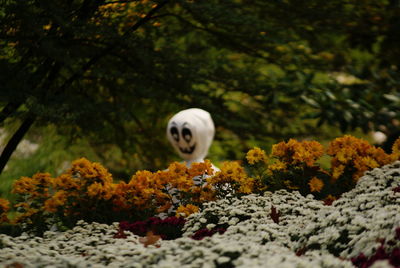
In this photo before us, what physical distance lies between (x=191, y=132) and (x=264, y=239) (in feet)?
5.32

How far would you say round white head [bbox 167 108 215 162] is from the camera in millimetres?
5035

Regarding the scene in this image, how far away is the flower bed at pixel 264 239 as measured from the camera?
2967 millimetres

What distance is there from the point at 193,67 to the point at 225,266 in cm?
452

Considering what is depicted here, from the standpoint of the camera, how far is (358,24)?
8344mm

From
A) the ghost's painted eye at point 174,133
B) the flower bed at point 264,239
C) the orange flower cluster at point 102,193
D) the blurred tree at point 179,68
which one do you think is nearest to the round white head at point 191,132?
the ghost's painted eye at point 174,133

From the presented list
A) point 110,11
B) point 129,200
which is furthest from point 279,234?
point 110,11

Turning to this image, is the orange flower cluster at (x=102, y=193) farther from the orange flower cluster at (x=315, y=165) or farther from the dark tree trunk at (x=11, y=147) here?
the dark tree trunk at (x=11, y=147)

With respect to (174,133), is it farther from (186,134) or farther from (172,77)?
(172,77)

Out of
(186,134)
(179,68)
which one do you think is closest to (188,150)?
(186,134)

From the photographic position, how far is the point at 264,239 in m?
3.65

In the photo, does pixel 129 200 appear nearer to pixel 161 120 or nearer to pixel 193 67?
pixel 193 67

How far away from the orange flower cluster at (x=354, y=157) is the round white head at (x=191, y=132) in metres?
1.11

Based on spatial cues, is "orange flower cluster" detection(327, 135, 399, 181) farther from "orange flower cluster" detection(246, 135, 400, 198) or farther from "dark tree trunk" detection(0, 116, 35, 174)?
"dark tree trunk" detection(0, 116, 35, 174)

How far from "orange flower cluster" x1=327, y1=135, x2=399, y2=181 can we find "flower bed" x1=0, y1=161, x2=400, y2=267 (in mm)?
219
